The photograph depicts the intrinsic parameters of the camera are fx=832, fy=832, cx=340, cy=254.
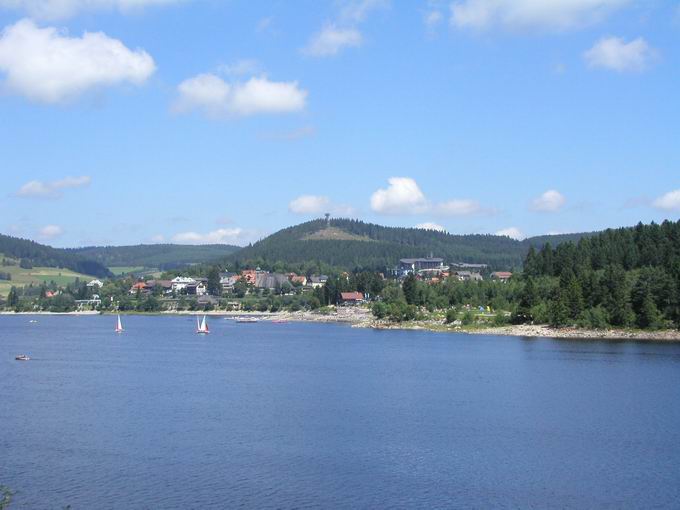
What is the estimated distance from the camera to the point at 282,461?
27.3m

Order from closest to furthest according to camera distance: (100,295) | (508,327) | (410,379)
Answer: (410,379) < (508,327) < (100,295)

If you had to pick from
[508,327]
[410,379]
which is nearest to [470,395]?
[410,379]

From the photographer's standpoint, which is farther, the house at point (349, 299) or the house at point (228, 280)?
the house at point (228, 280)

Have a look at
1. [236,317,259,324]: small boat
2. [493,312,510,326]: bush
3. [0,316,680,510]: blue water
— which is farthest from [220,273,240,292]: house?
[0,316,680,510]: blue water

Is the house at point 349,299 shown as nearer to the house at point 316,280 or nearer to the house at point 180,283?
the house at point 316,280

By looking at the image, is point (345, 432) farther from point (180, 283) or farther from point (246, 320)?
point (180, 283)

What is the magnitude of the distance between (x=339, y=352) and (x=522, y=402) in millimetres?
28265

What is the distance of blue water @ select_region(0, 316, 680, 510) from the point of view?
23984 millimetres

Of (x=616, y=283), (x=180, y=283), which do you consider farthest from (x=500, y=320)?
(x=180, y=283)

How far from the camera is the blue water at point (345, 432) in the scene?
23984 mm

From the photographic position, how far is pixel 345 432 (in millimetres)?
31969

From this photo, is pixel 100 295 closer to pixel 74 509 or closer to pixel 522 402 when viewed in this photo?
pixel 522 402

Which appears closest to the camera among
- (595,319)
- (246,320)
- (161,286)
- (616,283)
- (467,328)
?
(616,283)

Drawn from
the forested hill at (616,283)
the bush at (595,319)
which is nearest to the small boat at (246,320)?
the forested hill at (616,283)
